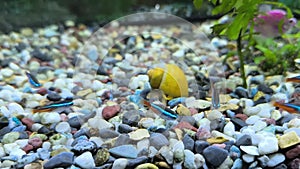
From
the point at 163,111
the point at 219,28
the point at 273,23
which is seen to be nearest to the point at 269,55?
the point at 273,23

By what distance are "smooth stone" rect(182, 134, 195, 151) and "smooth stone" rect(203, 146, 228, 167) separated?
9 cm

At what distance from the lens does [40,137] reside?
2.32 m

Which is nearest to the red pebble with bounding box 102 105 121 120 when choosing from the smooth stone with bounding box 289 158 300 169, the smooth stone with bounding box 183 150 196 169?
the smooth stone with bounding box 183 150 196 169

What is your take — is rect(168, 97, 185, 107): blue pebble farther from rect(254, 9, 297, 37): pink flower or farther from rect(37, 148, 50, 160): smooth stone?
rect(254, 9, 297, 37): pink flower

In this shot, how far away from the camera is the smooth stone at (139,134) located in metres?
2.10

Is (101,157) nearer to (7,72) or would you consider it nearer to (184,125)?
(184,125)

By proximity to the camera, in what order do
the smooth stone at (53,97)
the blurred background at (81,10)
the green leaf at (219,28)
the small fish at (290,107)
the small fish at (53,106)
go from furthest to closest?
the blurred background at (81,10) < the smooth stone at (53,97) < the green leaf at (219,28) < the small fish at (53,106) < the small fish at (290,107)

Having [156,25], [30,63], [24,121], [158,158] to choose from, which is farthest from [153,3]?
[158,158]

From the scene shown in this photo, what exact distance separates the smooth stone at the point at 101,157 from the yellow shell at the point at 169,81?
58cm

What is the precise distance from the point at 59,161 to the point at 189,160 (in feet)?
1.84

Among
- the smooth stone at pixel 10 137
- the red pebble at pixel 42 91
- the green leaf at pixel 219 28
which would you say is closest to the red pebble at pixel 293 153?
the green leaf at pixel 219 28

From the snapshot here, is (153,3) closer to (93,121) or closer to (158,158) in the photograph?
(93,121)

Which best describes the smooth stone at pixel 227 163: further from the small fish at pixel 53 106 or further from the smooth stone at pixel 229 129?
the small fish at pixel 53 106

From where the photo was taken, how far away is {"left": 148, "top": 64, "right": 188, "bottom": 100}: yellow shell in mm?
2453
